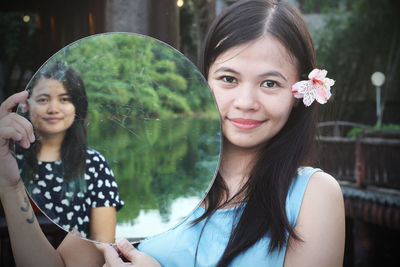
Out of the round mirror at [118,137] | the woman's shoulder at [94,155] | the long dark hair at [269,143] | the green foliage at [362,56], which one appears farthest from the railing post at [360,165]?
the green foliage at [362,56]

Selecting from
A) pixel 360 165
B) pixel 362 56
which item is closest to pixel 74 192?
pixel 360 165

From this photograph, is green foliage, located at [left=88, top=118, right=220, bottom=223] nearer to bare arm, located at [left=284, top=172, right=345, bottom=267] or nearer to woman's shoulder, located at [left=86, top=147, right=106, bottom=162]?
woman's shoulder, located at [left=86, top=147, right=106, bottom=162]

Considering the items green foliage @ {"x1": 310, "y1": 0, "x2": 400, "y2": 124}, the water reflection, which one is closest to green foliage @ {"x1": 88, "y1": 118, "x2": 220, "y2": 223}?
the water reflection

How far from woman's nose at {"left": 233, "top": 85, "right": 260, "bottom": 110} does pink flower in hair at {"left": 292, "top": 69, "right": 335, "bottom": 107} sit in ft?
0.35

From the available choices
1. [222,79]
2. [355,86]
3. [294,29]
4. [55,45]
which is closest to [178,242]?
[222,79]

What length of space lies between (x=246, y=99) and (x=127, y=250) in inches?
16.9

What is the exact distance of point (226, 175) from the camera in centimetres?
111

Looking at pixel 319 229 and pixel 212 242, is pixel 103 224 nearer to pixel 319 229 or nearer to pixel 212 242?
pixel 212 242

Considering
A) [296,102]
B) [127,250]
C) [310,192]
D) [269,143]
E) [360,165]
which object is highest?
[296,102]

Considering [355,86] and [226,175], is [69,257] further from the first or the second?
[355,86]

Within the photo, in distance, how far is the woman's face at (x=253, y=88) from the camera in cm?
100

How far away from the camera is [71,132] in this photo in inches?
38.0

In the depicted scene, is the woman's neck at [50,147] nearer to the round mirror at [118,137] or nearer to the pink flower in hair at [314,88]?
the round mirror at [118,137]

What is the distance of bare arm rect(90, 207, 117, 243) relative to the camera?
99 cm
